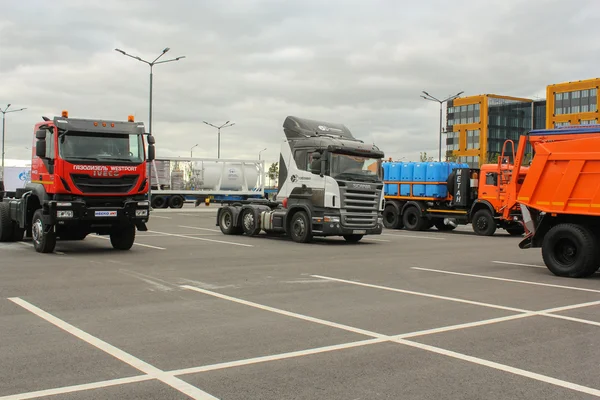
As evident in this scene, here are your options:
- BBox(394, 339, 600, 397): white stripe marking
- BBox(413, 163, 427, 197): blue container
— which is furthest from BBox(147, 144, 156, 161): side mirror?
BBox(413, 163, 427, 197): blue container

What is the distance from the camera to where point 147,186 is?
50.4 ft

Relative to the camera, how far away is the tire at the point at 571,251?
1181 cm

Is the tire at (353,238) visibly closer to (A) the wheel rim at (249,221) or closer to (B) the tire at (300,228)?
(B) the tire at (300,228)

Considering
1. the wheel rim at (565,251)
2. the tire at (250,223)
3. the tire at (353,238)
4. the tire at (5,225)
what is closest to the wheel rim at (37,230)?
the tire at (5,225)

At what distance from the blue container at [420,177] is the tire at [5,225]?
16.5 metres

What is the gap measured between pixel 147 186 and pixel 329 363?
35.1ft

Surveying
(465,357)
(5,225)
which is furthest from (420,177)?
(465,357)

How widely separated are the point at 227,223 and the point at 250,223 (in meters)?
1.39

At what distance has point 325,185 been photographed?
60.0ft

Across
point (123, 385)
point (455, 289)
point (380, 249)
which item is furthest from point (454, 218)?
point (123, 385)

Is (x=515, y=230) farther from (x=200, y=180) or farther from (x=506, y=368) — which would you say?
(x=200, y=180)

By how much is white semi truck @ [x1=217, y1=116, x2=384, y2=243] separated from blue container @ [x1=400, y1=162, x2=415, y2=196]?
7.98 metres

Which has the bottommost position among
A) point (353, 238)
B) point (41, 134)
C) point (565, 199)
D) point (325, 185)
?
point (353, 238)

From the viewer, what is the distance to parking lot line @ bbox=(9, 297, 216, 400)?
4777 millimetres
